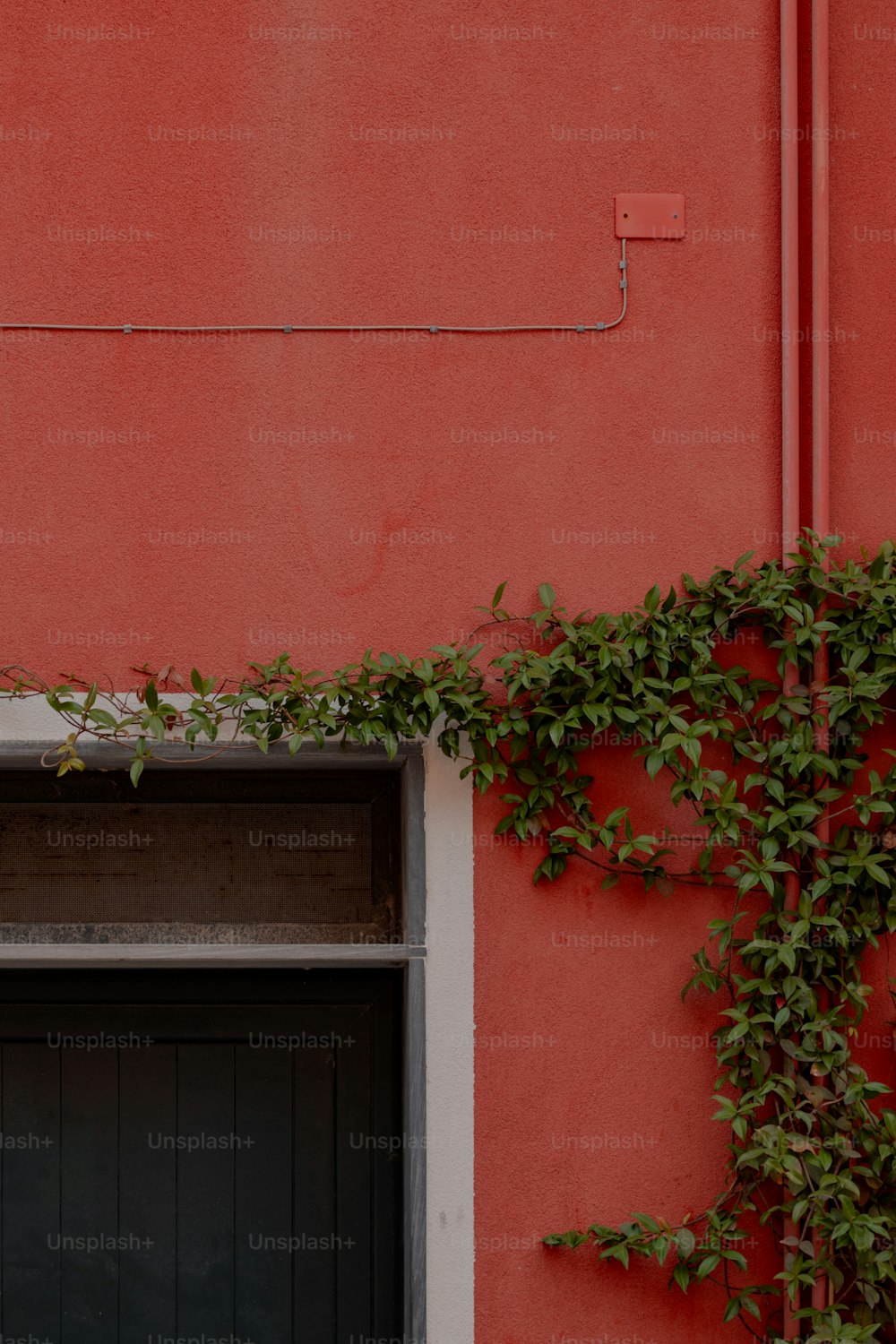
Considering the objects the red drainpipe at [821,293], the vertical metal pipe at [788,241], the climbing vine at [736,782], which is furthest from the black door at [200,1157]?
the vertical metal pipe at [788,241]

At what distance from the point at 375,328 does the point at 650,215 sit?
2.87 feet

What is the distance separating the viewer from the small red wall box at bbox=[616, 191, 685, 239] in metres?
3.40

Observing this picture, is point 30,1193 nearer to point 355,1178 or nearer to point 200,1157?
point 200,1157

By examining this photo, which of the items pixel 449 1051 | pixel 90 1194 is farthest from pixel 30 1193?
pixel 449 1051

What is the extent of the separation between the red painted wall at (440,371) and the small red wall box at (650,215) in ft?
0.13

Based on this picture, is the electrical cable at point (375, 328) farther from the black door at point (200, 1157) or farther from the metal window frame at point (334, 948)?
the black door at point (200, 1157)

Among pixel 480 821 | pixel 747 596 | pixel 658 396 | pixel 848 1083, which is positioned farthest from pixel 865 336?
pixel 848 1083

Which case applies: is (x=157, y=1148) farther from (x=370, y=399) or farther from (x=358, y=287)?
(x=358, y=287)

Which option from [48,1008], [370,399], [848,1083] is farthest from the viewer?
[48,1008]

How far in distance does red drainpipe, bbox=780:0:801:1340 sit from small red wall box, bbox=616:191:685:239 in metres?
0.31

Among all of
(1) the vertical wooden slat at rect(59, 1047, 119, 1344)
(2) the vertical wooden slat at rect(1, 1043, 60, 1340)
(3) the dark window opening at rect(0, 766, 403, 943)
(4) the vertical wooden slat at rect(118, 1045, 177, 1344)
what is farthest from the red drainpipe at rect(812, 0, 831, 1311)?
(2) the vertical wooden slat at rect(1, 1043, 60, 1340)

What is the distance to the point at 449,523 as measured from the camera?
11.0 ft

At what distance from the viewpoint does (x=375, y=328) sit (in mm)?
3371

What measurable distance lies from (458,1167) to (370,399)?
7.13 ft
